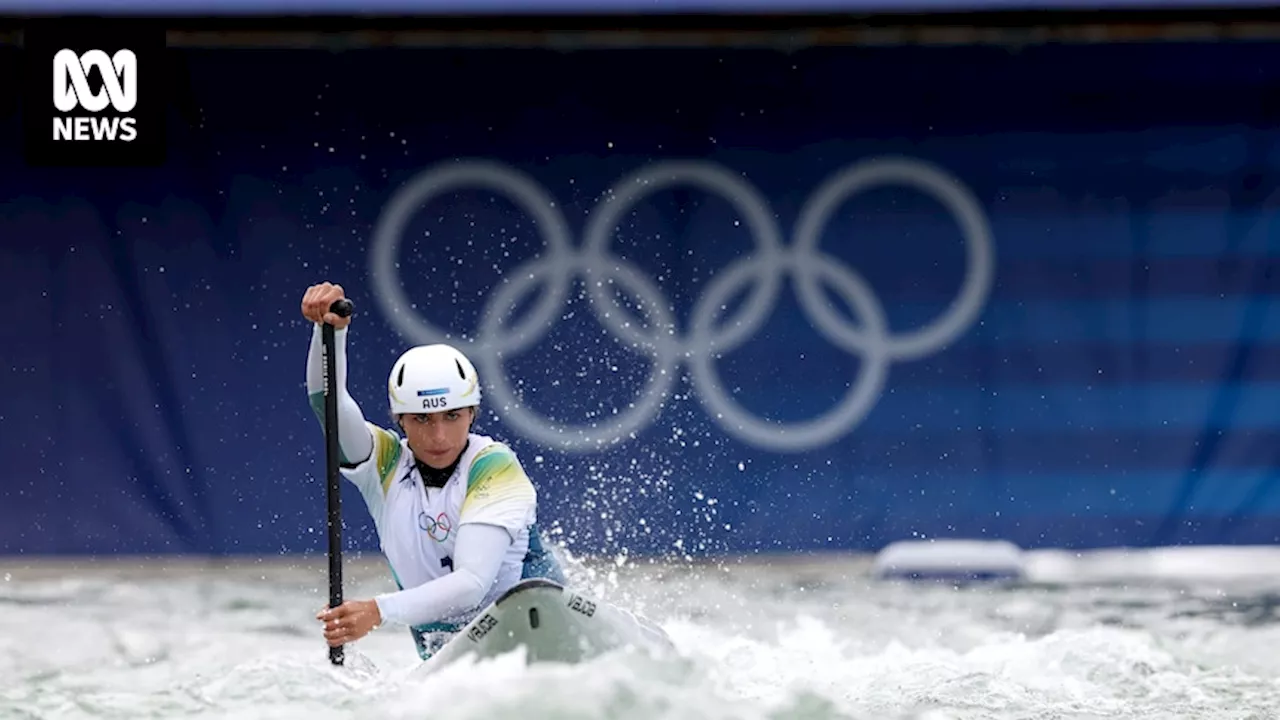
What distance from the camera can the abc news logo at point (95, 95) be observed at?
25.2ft

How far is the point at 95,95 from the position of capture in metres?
7.80

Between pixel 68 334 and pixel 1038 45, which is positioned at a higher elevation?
pixel 1038 45

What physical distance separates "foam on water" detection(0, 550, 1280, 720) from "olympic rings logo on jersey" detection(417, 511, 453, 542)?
558mm

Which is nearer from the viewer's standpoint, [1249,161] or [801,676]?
[801,676]

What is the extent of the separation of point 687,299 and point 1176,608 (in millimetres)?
2215

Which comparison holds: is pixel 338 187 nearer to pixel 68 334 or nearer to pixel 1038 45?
pixel 68 334

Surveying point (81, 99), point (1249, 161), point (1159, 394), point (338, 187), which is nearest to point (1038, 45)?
point (1249, 161)

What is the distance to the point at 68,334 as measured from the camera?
8172 mm

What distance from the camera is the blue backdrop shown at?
818 centimetres

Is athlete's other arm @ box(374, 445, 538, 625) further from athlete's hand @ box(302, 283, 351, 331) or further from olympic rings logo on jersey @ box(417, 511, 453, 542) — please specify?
athlete's hand @ box(302, 283, 351, 331)

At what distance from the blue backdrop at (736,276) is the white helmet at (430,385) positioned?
8.19 ft

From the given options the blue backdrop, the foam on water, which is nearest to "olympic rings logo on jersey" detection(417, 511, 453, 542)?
the foam on water

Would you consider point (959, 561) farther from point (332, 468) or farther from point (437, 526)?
point (332, 468)

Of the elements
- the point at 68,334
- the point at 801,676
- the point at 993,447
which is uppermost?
the point at 68,334
